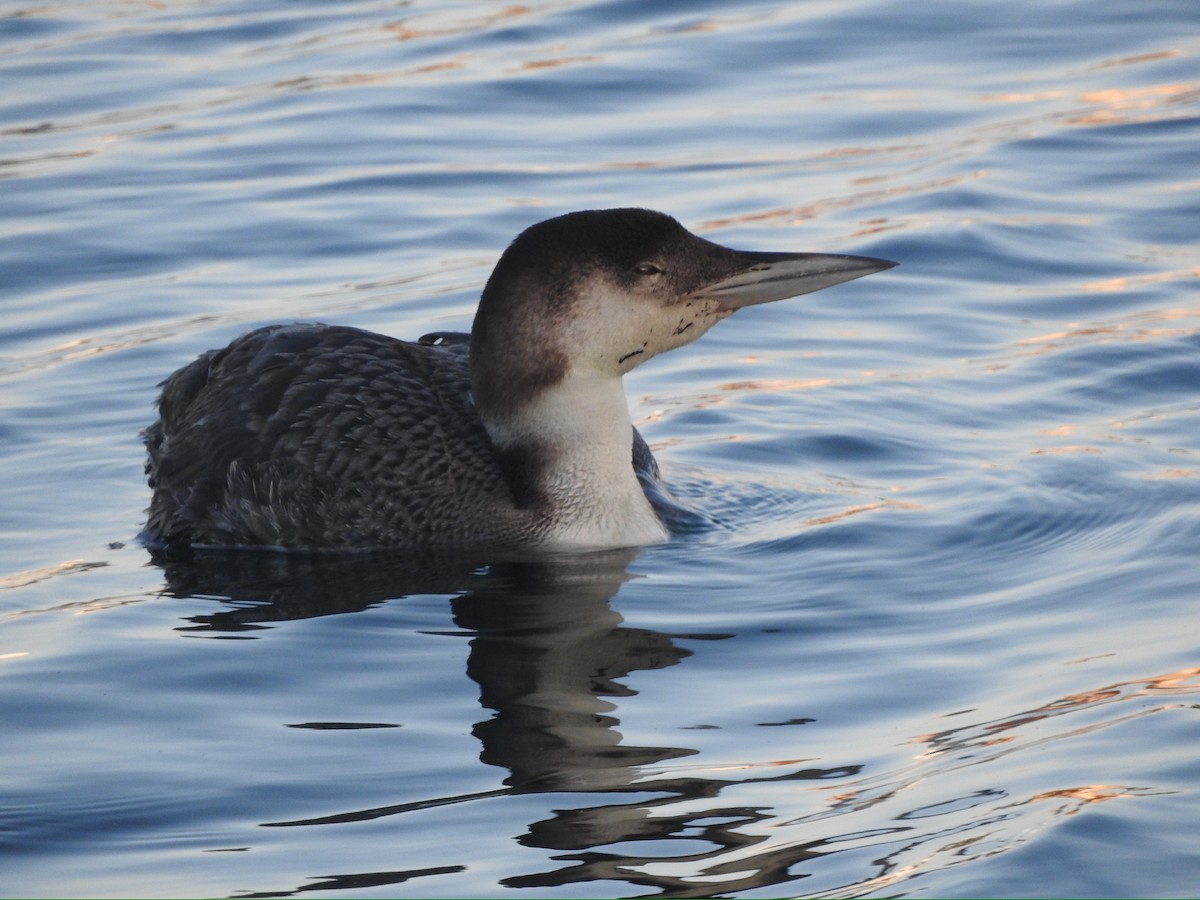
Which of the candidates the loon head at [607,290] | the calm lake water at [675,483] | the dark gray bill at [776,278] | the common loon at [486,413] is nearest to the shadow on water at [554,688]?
the calm lake water at [675,483]

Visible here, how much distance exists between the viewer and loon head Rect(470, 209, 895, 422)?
5945mm

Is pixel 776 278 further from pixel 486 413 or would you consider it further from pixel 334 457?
pixel 334 457

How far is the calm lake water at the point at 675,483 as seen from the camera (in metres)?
4.28

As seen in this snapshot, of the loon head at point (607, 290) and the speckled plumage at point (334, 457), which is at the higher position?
the loon head at point (607, 290)

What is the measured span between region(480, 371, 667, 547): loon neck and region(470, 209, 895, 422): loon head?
0.08 m

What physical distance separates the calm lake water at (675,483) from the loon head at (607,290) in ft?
2.08

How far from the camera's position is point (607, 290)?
5.97 m

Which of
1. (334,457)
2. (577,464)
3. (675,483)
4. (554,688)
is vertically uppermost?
(334,457)

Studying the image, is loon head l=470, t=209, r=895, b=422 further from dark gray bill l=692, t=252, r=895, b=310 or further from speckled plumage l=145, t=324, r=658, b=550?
speckled plumage l=145, t=324, r=658, b=550

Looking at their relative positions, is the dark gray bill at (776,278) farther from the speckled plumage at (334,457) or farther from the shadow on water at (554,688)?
the shadow on water at (554,688)

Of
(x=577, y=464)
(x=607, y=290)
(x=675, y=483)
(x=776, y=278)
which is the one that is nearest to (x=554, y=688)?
(x=577, y=464)

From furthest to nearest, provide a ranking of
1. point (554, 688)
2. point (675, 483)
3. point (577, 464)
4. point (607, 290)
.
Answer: point (675, 483), point (577, 464), point (607, 290), point (554, 688)

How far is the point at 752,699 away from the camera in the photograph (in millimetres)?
4957

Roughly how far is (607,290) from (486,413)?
23.2 inches
